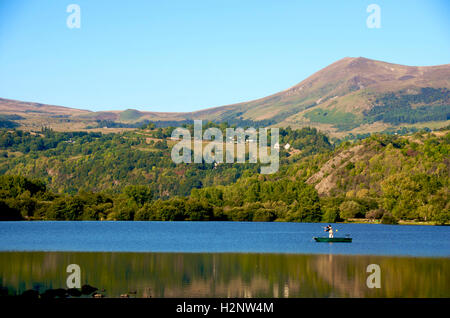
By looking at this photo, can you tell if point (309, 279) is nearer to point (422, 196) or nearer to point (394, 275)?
point (394, 275)

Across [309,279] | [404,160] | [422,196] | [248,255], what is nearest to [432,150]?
[404,160]

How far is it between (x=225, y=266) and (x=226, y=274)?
4725 millimetres

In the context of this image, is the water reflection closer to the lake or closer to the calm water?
the lake

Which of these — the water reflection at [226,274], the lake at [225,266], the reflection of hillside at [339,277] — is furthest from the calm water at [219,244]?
the reflection of hillside at [339,277]

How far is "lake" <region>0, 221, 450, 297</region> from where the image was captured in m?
38.5

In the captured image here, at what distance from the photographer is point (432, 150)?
184 metres

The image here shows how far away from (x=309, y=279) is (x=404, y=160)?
145980 mm

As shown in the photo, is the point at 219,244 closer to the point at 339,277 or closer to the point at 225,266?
the point at 225,266

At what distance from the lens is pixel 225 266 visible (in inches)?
1964

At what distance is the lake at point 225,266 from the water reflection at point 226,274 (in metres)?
0.06

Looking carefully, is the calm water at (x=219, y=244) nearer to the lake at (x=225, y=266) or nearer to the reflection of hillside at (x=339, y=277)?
the lake at (x=225, y=266)

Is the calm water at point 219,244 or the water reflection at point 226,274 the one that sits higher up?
the water reflection at point 226,274

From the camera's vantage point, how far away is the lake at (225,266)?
38.5 m
